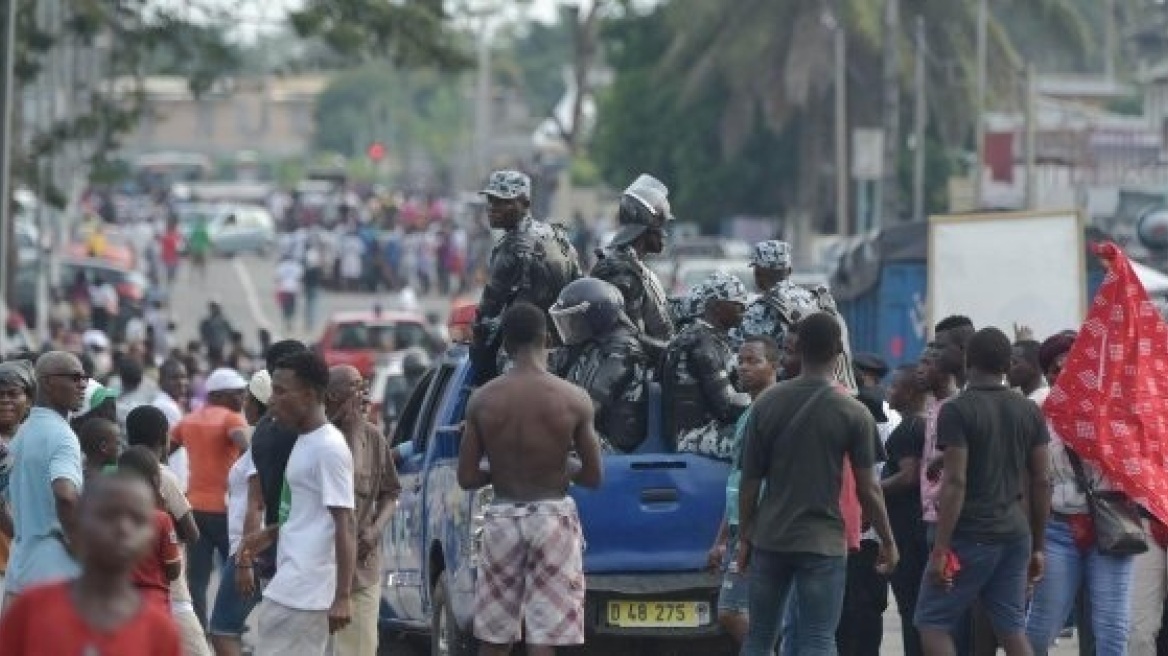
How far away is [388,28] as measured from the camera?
121 ft

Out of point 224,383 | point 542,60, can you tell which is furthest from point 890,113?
point 542,60

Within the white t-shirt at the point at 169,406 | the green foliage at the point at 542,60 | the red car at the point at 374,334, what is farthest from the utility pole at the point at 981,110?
the green foliage at the point at 542,60

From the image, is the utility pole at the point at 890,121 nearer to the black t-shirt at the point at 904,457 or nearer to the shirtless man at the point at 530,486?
the black t-shirt at the point at 904,457

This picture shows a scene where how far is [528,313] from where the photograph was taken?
11.5 metres

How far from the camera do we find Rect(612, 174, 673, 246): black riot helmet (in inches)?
549

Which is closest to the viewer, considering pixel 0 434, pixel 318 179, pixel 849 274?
pixel 0 434

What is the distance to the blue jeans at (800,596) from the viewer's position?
11.3 metres

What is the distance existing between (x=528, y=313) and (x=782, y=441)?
1.00 m

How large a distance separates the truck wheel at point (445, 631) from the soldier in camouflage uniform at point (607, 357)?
917 mm

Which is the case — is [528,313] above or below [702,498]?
above

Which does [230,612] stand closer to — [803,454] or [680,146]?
[803,454]

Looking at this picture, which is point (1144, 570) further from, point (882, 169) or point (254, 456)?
point (882, 169)

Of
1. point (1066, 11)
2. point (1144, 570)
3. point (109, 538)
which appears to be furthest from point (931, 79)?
point (109, 538)

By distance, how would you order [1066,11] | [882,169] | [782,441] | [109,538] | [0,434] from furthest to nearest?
[1066,11] < [882,169] < [0,434] < [782,441] < [109,538]
